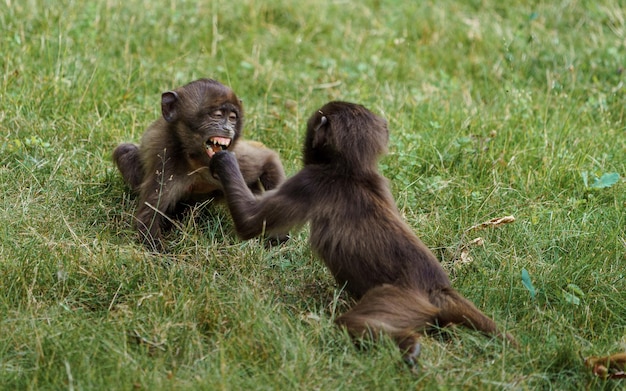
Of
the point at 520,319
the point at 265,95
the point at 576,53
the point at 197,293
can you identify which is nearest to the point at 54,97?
the point at 265,95

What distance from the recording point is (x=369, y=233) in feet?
17.6

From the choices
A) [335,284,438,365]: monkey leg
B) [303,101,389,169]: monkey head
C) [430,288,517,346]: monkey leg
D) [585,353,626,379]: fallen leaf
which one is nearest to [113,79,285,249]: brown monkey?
[303,101,389,169]: monkey head

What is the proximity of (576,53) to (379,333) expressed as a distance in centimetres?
545

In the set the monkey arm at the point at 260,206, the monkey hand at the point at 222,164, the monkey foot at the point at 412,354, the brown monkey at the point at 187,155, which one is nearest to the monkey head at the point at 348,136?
the monkey arm at the point at 260,206

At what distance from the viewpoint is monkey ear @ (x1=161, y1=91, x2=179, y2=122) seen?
660 centimetres

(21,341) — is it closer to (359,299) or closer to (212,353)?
(212,353)

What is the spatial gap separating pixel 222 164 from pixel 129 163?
4.47 ft

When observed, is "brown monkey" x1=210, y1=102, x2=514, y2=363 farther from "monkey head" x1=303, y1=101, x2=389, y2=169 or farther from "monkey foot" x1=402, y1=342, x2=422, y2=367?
"monkey foot" x1=402, y1=342, x2=422, y2=367

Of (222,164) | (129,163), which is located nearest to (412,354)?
(222,164)

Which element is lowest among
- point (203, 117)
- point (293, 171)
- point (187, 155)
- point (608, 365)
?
point (293, 171)

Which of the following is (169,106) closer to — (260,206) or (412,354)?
(260,206)

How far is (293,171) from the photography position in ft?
24.2

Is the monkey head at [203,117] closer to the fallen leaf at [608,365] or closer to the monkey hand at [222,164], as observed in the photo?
the monkey hand at [222,164]

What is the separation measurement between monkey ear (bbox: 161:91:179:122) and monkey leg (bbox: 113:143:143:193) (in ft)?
1.53
